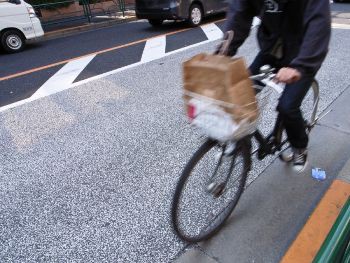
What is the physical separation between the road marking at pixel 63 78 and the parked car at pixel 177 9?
307cm

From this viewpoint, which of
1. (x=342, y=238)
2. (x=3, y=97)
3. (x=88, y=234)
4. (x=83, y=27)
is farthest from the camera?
(x=83, y=27)

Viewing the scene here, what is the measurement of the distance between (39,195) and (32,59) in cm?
559

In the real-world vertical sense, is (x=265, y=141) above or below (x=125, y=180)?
above

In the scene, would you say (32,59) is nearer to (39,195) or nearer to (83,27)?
(83,27)

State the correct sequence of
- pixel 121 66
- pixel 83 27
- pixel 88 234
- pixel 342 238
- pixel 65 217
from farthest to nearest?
pixel 83 27 < pixel 121 66 < pixel 65 217 < pixel 88 234 < pixel 342 238

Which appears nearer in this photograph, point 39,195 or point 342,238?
point 342,238

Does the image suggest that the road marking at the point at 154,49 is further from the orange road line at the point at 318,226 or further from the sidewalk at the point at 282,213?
the orange road line at the point at 318,226

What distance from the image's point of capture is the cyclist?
1.78m

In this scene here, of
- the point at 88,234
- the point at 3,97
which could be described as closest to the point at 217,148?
the point at 88,234

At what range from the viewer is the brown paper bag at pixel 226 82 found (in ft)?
5.02

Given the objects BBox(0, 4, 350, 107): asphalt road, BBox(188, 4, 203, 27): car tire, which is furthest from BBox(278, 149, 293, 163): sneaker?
BBox(188, 4, 203, 27): car tire

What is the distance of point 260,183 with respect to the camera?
277 centimetres

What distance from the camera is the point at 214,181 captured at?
7.47ft

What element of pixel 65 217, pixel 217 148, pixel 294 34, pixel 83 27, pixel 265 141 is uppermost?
pixel 294 34
